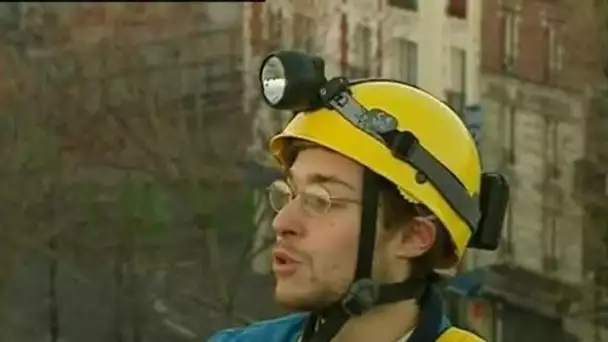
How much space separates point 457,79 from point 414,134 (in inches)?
91.9

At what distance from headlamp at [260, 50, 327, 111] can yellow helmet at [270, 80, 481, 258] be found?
2 cm

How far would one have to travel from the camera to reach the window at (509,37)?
379 cm

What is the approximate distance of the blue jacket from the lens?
164 centimetres

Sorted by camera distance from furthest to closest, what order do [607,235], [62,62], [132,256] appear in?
[62,62] → [132,256] → [607,235]

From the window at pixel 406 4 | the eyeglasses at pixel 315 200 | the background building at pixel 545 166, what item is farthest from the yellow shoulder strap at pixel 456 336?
A: the window at pixel 406 4

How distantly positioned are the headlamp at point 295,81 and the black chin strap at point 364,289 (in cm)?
13

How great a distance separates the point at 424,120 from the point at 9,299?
3.80 m

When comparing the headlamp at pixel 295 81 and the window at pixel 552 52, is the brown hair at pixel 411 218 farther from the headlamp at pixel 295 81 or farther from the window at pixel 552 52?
the window at pixel 552 52

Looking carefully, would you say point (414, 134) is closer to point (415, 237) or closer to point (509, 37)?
point (415, 237)

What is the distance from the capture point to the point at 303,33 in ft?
14.1

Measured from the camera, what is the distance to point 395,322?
165 centimetres

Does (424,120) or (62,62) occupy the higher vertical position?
(424,120)

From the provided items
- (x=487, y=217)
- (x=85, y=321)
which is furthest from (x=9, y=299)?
(x=487, y=217)

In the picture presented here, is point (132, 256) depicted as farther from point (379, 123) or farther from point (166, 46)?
point (379, 123)
